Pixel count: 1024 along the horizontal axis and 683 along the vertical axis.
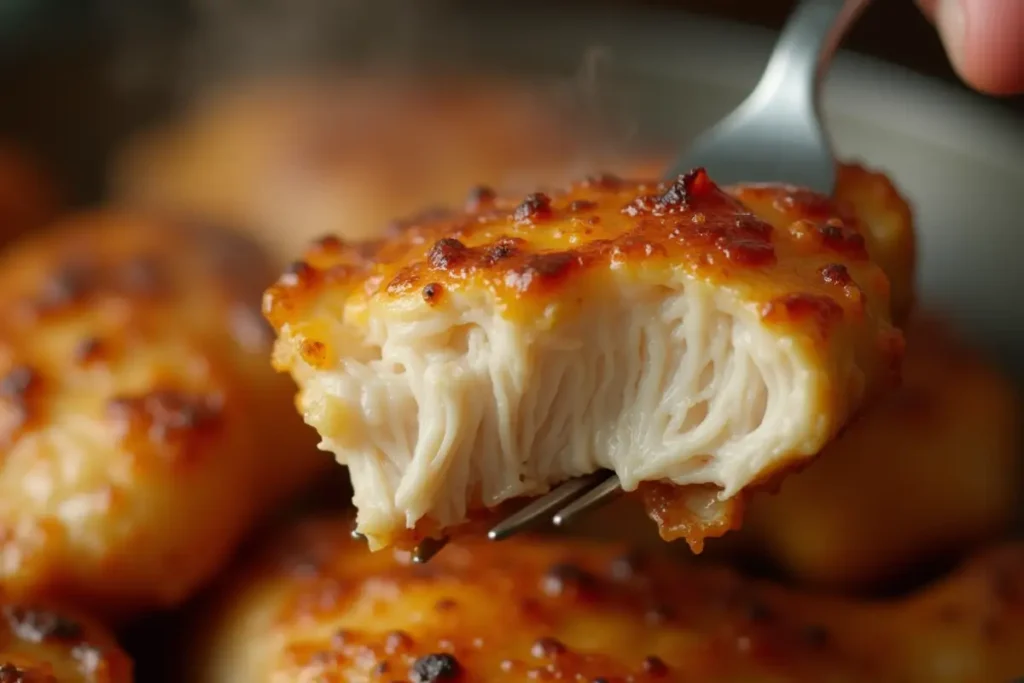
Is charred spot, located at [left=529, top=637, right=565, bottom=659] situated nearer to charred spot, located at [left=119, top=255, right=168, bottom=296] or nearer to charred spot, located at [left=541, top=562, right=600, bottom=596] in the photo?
charred spot, located at [left=541, top=562, right=600, bottom=596]

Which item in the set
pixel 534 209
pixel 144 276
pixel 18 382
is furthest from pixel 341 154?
pixel 534 209

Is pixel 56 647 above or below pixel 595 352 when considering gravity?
below

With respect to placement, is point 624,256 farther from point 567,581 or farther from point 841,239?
point 567,581

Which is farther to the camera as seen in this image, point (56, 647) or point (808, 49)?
point (808, 49)

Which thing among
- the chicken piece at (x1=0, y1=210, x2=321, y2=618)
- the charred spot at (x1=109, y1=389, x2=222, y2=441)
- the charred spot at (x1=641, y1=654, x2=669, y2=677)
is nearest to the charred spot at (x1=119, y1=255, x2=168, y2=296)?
the chicken piece at (x1=0, y1=210, x2=321, y2=618)

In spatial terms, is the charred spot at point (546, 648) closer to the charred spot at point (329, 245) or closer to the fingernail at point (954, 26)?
the charred spot at point (329, 245)

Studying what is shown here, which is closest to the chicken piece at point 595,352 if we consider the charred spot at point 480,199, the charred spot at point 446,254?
the charred spot at point 446,254

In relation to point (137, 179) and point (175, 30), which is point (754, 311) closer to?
point (137, 179)
